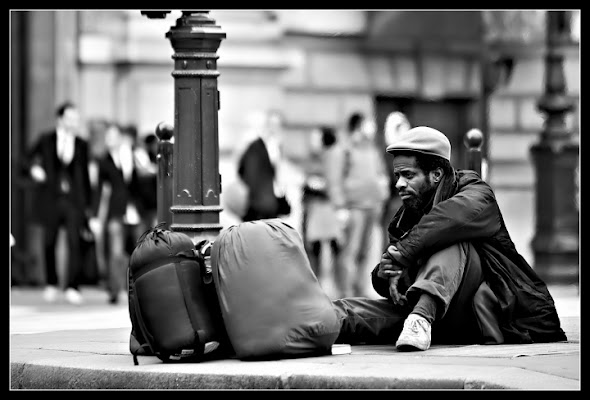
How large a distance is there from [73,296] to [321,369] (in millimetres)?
6316

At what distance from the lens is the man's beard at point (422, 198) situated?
7137 millimetres

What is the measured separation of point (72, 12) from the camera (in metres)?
16.2

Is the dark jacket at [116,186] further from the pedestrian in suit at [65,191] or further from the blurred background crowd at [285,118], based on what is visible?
the pedestrian in suit at [65,191]

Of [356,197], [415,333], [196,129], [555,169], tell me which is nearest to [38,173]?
[356,197]

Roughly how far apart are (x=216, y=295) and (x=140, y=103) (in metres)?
9.37

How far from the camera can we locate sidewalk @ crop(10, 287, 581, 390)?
5.94 meters

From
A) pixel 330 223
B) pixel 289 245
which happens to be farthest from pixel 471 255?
pixel 330 223

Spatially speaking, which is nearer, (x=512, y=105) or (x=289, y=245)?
(x=289, y=245)

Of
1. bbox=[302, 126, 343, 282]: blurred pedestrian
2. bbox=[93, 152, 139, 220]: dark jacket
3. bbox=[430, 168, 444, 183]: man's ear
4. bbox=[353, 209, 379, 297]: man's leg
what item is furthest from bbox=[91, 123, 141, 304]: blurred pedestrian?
bbox=[430, 168, 444, 183]: man's ear

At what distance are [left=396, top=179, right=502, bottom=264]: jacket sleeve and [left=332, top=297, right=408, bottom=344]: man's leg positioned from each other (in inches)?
13.8

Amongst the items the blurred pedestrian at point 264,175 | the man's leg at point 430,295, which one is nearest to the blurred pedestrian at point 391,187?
the blurred pedestrian at point 264,175

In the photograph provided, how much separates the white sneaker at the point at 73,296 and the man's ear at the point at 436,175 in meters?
5.61

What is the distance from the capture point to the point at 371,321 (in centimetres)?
722

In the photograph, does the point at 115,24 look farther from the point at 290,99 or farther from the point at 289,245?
the point at 289,245
